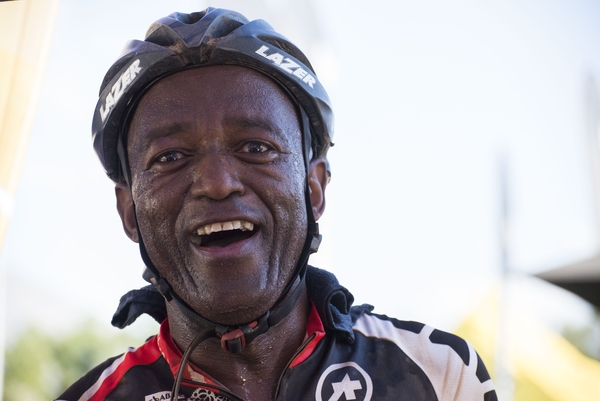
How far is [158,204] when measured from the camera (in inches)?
87.4

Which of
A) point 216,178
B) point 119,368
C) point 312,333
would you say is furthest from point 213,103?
point 119,368

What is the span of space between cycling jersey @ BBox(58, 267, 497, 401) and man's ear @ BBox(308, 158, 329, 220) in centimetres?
28

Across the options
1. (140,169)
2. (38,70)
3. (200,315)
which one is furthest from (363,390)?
(38,70)

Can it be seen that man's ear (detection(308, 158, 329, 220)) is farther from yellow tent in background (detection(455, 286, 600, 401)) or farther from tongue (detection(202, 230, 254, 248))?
yellow tent in background (detection(455, 286, 600, 401))

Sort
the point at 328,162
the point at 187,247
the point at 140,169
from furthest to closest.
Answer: the point at 328,162, the point at 140,169, the point at 187,247

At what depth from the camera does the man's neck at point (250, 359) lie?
229cm

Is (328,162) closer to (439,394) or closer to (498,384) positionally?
(439,394)

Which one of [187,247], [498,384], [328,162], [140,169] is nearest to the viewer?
[187,247]

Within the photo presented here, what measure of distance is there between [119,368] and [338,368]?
827mm

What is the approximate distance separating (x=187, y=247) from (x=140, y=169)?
39 centimetres

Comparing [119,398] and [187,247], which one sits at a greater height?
[187,247]

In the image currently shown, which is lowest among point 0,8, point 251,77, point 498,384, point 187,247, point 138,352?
point 498,384

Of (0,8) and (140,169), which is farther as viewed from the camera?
(0,8)

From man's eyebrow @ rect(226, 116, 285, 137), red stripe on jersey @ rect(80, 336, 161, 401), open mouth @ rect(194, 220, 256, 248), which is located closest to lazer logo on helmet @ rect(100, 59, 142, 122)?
man's eyebrow @ rect(226, 116, 285, 137)
